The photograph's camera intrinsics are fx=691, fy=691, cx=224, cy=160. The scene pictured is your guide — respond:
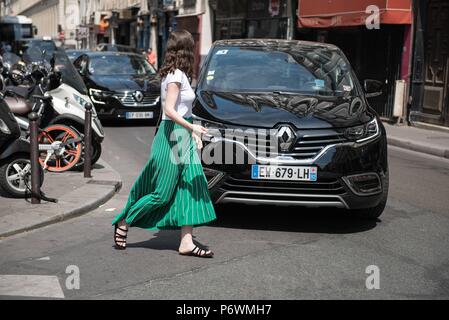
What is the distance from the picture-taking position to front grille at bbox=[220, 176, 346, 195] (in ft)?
19.2

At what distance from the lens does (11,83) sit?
9867mm

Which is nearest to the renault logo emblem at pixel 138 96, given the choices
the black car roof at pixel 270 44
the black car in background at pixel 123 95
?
the black car in background at pixel 123 95

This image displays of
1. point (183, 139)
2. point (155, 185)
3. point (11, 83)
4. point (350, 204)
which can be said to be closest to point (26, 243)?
point (155, 185)

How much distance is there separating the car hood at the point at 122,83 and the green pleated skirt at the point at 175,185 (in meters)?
9.88

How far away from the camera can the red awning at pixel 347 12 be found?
1656 cm

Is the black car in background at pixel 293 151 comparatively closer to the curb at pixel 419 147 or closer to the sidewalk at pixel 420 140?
the curb at pixel 419 147

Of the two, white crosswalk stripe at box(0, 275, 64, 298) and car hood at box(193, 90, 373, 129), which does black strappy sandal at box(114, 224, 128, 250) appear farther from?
car hood at box(193, 90, 373, 129)

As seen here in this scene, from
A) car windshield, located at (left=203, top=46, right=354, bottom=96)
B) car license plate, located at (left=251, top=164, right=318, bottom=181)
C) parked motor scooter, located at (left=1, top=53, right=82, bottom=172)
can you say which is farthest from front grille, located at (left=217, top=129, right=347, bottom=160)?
parked motor scooter, located at (left=1, top=53, right=82, bottom=172)

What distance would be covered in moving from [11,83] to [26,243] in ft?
15.2

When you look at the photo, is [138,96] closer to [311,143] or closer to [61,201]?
[61,201]

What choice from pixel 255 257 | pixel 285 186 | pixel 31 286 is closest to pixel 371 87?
pixel 285 186

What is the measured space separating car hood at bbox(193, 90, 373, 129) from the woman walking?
0.86 m

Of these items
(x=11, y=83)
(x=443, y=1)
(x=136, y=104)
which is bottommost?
(x=136, y=104)
